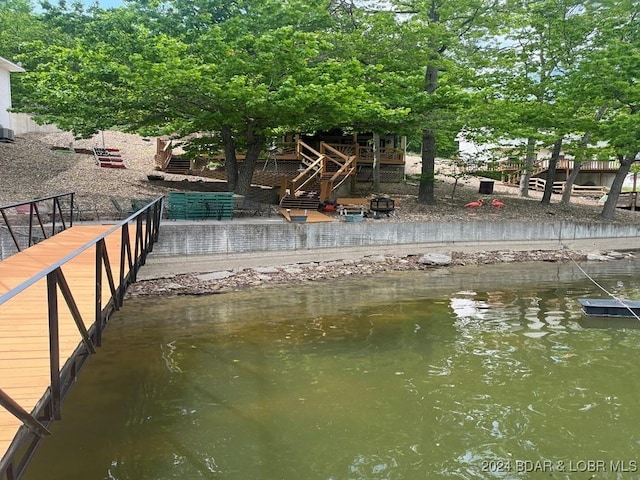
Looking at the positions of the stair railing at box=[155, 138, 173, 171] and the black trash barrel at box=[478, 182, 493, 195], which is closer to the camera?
the stair railing at box=[155, 138, 173, 171]

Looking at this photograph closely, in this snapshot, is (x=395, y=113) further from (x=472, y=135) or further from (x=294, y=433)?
(x=294, y=433)

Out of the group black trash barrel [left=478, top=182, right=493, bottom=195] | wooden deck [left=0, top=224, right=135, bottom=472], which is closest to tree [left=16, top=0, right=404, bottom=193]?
wooden deck [left=0, top=224, right=135, bottom=472]

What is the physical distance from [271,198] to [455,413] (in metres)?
14.9

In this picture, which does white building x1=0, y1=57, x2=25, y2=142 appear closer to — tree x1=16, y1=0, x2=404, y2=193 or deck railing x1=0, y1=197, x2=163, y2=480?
tree x1=16, y1=0, x2=404, y2=193

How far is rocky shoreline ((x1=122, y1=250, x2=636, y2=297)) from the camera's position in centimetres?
1156

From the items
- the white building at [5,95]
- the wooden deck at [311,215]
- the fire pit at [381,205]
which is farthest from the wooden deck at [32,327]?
the white building at [5,95]

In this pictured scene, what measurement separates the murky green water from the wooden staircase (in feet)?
25.8

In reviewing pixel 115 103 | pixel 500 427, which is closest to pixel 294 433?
pixel 500 427

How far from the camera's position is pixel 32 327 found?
14.9 ft

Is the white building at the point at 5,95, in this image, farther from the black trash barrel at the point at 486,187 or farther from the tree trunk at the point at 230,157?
the black trash barrel at the point at 486,187

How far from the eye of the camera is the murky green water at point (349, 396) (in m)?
4.91

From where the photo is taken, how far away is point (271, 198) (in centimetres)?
1969

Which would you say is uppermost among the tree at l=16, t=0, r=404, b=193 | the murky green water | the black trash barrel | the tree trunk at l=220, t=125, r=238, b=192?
the tree at l=16, t=0, r=404, b=193

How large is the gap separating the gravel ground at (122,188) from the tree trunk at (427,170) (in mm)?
477
